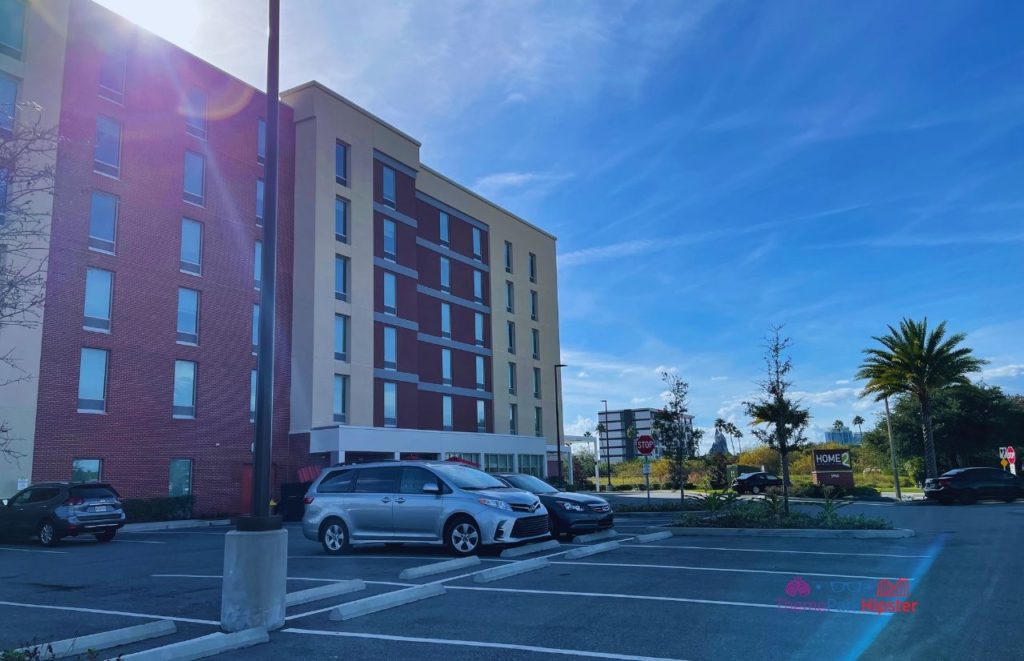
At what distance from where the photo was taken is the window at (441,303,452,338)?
47.1 metres

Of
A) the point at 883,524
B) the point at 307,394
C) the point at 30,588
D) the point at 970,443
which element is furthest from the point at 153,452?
the point at 970,443

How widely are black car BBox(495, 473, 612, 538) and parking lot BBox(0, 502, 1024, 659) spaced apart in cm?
149

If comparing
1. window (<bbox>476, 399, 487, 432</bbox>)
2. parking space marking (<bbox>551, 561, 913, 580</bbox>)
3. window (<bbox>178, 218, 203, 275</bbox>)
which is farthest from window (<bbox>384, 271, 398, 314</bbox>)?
parking space marking (<bbox>551, 561, 913, 580</bbox>)

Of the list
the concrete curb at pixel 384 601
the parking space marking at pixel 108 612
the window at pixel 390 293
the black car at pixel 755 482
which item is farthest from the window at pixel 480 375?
the concrete curb at pixel 384 601

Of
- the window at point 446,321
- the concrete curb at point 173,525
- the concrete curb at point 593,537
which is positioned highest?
the window at point 446,321

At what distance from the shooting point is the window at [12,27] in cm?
2562

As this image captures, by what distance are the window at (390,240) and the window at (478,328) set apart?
9.87 m

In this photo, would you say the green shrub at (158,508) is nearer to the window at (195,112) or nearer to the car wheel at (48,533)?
the car wheel at (48,533)

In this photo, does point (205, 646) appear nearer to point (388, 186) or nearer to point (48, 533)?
point (48, 533)

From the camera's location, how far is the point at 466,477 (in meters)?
14.2

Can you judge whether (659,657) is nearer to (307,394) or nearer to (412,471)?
(412,471)

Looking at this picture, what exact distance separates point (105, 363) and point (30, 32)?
11788 millimetres

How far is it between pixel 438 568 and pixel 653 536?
620cm

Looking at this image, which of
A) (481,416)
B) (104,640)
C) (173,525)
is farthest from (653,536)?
(481,416)
